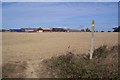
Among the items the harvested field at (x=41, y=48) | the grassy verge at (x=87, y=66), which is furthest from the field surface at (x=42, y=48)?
the grassy verge at (x=87, y=66)

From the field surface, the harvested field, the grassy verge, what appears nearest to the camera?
the grassy verge

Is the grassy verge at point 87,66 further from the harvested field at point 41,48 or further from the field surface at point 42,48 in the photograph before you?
the field surface at point 42,48

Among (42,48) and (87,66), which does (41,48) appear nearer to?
(42,48)

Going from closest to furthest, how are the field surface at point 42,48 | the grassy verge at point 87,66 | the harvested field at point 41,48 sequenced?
the grassy verge at point 87,66, the harvested field at point 41,48, the field surface at point 42,48

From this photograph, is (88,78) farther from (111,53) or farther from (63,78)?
(111,53)

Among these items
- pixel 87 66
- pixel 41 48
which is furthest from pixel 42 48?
pixel 87 66

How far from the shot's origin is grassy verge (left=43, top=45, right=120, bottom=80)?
8.85 metres

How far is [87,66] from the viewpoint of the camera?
9.45 metres

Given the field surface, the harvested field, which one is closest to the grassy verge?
the harvested field

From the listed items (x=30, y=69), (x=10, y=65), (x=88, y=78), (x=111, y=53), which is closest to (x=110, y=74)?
(x=88, y=78)

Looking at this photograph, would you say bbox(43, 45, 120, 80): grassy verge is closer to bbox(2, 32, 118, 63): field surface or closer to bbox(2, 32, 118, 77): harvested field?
bbox(2, 32, 118, 77): harvested field

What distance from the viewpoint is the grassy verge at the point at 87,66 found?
348 inches

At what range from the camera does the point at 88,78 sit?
8648mm

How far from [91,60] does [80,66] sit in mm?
1174
